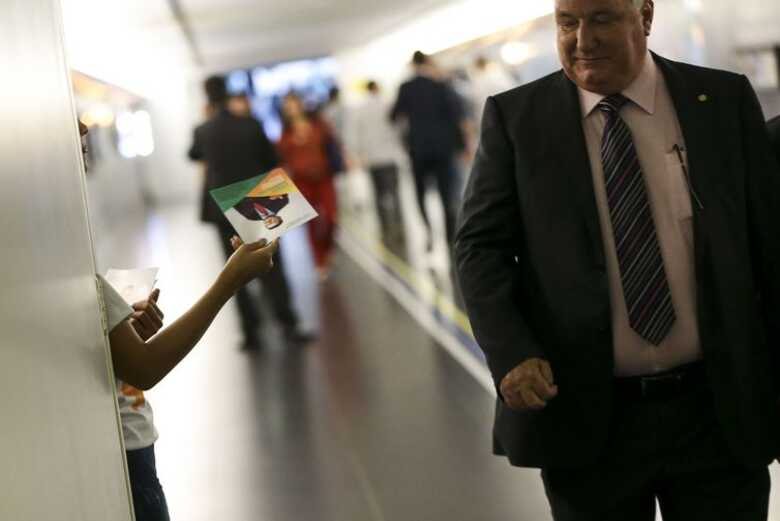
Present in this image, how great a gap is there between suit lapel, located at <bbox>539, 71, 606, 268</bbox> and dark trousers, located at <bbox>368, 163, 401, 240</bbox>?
1136 cm

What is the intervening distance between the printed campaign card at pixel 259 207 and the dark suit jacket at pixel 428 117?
326 inches

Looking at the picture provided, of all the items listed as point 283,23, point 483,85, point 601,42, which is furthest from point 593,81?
point 283,23

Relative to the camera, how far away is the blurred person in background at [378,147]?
13312 millimetres

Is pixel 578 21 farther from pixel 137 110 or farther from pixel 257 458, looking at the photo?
pixel 137 110

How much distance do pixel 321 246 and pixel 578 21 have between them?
900 centimetres

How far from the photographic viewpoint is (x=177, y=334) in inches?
92.4

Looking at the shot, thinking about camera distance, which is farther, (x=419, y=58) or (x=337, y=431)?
(x=419, y=58)

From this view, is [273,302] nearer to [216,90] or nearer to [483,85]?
[216,90]

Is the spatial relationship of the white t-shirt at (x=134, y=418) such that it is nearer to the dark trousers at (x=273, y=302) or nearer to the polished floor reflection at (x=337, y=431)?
the polished floor reflection at (x=337, y=431)

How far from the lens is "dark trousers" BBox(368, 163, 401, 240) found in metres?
14.0

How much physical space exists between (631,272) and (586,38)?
488mm

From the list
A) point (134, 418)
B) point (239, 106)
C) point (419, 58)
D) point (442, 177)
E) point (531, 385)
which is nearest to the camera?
point (531, 385)

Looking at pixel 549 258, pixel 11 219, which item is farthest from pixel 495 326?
pixel 11 219

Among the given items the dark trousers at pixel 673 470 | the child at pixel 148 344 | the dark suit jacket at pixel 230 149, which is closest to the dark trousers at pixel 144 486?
the child at pixel 148 344
